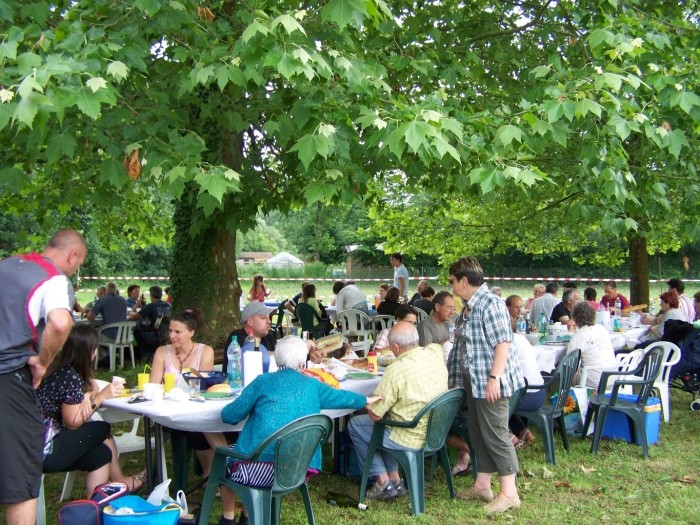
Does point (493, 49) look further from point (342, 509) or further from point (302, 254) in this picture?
point (302, 254)

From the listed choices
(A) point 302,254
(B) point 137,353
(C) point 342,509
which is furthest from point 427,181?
(A) point 302,254

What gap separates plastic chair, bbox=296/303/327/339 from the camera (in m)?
12.5

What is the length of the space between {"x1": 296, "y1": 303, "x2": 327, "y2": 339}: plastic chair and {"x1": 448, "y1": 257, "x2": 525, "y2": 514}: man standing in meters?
7.29

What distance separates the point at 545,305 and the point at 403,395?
273 inches

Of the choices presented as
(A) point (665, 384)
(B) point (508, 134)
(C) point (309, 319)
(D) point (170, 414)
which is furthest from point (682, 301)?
(D) point (170, 414)

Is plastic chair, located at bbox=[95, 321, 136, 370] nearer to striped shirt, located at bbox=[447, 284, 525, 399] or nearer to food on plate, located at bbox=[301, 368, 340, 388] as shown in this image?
food on plate, located at bbox=[301, 368, 340, 388]

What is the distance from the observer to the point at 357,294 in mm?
13328

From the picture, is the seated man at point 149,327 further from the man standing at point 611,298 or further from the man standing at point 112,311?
the man standing at point 611,298

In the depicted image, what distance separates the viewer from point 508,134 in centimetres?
503

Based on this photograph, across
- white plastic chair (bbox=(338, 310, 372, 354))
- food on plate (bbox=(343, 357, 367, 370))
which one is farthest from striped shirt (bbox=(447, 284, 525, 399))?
white plastic chair (bbox=(338, 310, 372, 354))

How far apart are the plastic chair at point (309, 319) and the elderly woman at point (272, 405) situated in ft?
25.7

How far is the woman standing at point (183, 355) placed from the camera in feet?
17.7

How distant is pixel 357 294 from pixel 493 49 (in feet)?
20.1

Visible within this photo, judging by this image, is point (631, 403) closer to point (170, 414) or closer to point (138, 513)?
point (170, 414)
